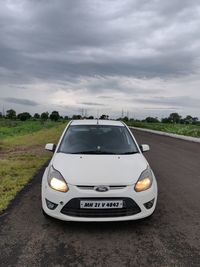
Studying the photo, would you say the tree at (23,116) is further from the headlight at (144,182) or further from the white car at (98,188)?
the headlight at (144,182)

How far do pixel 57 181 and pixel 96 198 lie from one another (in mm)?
661

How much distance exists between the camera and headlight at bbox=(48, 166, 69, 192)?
4383mm

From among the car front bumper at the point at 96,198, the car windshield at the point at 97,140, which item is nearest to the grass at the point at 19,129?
the car windshield at the point at 97,140

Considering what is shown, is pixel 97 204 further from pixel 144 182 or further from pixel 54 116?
pixel 54 116

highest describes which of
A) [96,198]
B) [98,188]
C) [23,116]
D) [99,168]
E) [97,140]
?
[97,140]

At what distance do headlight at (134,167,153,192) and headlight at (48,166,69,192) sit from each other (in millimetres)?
1007

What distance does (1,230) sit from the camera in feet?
14.6

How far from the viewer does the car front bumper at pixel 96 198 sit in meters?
4.24

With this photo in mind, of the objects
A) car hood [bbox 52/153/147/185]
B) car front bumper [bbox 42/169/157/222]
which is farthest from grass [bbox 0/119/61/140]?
car front bumper [bbox 42/169/157/222]

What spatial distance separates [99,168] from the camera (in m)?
4.69

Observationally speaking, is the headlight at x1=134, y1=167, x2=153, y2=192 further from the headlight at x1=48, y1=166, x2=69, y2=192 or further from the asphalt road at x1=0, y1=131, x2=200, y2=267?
the headlight at x1=48, y1=166, x2=69, y2=192

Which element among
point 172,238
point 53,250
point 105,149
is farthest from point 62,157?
point 172,238

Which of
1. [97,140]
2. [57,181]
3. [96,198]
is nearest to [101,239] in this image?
[96,198]

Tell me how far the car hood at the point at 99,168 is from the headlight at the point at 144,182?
0.20ft
